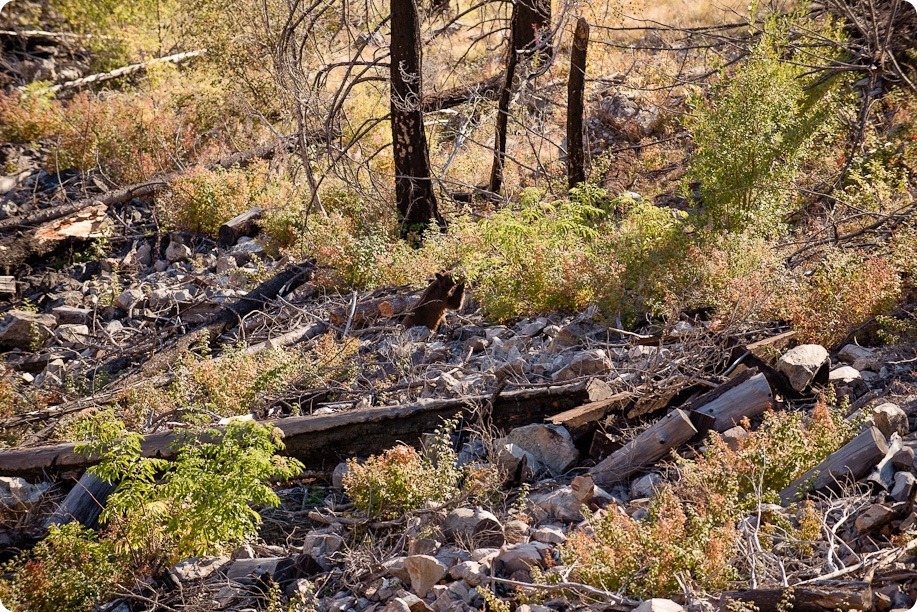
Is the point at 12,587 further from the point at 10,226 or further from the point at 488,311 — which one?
the point at 10,226

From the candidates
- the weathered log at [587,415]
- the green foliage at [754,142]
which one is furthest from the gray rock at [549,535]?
the green foliage at [754,142]

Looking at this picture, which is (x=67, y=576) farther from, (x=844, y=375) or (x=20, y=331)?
(x=20, y=331)

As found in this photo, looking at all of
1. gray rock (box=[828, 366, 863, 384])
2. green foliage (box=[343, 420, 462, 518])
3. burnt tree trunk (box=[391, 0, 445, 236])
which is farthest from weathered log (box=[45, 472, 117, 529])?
burnt tree trunk (box=[391, 0, 445, 236])

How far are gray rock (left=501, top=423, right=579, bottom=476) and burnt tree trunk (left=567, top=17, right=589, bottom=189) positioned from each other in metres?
4.30

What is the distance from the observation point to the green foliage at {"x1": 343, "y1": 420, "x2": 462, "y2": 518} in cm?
391

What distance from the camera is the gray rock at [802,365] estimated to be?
4.54 metres

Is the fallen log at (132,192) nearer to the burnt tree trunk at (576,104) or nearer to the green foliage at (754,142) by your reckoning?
the burnt tree trunk at (576,104)

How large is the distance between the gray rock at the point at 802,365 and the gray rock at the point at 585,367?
3.52ft

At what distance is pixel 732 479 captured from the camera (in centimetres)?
330

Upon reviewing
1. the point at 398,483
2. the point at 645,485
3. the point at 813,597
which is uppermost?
the point at 813,597

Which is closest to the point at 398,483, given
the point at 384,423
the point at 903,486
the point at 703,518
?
the point at 384,423

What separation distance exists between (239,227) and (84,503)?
5.99 meters

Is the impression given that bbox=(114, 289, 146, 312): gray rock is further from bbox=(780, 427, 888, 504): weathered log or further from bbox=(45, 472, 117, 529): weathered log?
bbox=(780, 427, 888, 504): weathered log

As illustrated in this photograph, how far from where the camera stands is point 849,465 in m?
3.48
